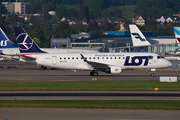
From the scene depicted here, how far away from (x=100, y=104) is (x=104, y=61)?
26.7 metres

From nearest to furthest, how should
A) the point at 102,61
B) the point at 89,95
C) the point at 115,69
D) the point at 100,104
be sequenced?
the point at 100,104 < the point at 89,95 < the point at 115,69 < the point at 102,61

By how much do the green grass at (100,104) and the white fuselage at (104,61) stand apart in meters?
24.1

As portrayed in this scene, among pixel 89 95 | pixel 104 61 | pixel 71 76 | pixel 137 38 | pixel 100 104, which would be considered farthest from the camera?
pixel 137 38

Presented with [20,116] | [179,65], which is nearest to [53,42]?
[179,65]

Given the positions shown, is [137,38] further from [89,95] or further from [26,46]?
[89,95]

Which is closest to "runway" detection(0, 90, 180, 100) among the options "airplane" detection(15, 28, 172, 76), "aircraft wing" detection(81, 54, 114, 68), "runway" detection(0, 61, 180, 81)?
"runway" detection(0, 61, 180, 81)

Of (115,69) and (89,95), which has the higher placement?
(115,69)

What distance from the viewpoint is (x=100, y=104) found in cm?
2675

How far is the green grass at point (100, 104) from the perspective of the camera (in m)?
25.9

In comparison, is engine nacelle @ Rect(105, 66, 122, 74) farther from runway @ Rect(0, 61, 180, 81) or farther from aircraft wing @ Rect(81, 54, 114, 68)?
aircraft wing @ Rect(81, 54, 114, 68)

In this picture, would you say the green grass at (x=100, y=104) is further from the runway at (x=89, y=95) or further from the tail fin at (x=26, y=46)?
the tail fin at (x=26, y=46)

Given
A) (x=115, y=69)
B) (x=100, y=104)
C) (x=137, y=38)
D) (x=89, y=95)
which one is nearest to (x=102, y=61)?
(x=115, y=69)

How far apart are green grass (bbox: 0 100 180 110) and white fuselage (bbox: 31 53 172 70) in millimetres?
24081

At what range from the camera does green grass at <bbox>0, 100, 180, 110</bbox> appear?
25891 mm
